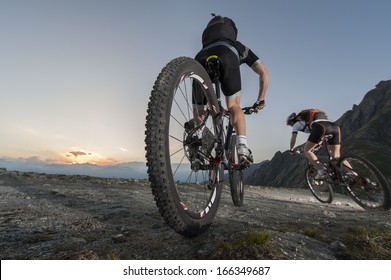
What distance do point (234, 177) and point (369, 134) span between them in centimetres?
17204

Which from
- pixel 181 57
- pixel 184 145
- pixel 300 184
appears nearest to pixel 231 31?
pixel 181 57

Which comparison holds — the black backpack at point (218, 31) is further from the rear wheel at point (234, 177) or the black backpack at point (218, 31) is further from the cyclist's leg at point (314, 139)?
the cyclist's leg at point (314, 139)

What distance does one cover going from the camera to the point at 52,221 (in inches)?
188

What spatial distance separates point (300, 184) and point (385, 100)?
92574mm

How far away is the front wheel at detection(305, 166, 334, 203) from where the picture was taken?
40.7 feet

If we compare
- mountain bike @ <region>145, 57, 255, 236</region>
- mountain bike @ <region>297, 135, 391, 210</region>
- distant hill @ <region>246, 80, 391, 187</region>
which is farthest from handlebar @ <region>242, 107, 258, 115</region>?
distant hill @ <region>246, 80, 391, 187</region>

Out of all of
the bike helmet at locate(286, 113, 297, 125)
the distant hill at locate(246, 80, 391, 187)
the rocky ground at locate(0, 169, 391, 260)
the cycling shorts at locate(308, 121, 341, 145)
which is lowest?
the rocky ground at locate(0, 169, 391, 260)

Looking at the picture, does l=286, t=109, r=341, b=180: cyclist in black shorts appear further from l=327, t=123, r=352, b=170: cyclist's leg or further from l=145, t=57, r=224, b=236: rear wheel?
l=145, t=57, r=224, b=236: rear wheel

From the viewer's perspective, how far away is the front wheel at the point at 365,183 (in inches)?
341

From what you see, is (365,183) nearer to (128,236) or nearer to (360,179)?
(360,179)

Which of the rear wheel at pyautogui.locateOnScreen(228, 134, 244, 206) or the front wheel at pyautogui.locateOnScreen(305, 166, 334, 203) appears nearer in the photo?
the rear wheel at pyautogui.locateOnScreen(228, 134, 244, 206)

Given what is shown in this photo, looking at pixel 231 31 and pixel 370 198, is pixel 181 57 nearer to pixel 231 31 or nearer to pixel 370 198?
pixel 231 31

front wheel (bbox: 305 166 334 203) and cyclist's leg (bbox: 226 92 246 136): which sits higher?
cyclist's leg (bbox: 226 92 246 136)

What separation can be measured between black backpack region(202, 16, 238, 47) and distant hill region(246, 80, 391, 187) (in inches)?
4307
